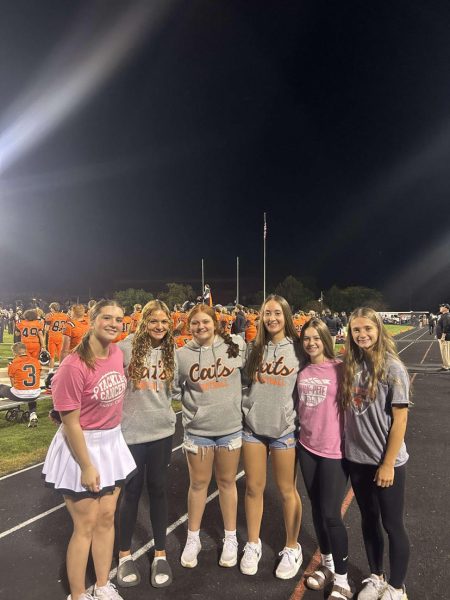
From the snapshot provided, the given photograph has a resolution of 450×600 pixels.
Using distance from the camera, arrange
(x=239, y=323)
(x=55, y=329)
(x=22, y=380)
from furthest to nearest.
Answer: (x=239, y=323)
(x=55, y=329)
(x=22, y=380)

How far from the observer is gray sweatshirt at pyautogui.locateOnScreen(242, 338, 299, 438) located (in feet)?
10.2

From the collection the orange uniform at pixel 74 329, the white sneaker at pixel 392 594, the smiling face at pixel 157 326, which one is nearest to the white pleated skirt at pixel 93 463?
the smiling face at pixel 157 326

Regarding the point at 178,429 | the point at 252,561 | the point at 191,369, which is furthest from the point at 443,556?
the point at 178,429

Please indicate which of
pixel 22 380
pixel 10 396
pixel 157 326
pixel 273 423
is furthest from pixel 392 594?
pixel 10 396

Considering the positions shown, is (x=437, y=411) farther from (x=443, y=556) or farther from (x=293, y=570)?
(x=293, y=570)

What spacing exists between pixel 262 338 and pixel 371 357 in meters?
0.82

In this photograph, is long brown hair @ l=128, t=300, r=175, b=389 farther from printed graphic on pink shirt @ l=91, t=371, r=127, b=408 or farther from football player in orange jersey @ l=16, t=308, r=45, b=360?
football player in orange jersey @ l=16, t=308, r=45, b=360

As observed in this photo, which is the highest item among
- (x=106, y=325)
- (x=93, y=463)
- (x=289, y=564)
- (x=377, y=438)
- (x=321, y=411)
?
(x=106, y=325)

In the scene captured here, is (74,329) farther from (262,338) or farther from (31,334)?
(262,338)

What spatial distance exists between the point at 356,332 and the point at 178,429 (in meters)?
5.15

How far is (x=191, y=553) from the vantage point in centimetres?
334

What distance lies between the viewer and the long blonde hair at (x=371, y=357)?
2775 mm

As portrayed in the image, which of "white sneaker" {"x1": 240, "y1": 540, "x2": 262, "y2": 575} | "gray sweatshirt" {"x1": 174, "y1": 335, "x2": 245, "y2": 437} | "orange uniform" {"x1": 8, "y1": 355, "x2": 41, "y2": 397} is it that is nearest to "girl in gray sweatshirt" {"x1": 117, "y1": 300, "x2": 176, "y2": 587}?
"gray sweatshirt" {"x1": 174, "y1": 335, "x2": 245, "y2": 437}

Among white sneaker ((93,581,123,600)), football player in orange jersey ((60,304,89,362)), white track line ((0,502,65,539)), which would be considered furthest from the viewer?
football player in orange jersey ((60,304,89,362))
